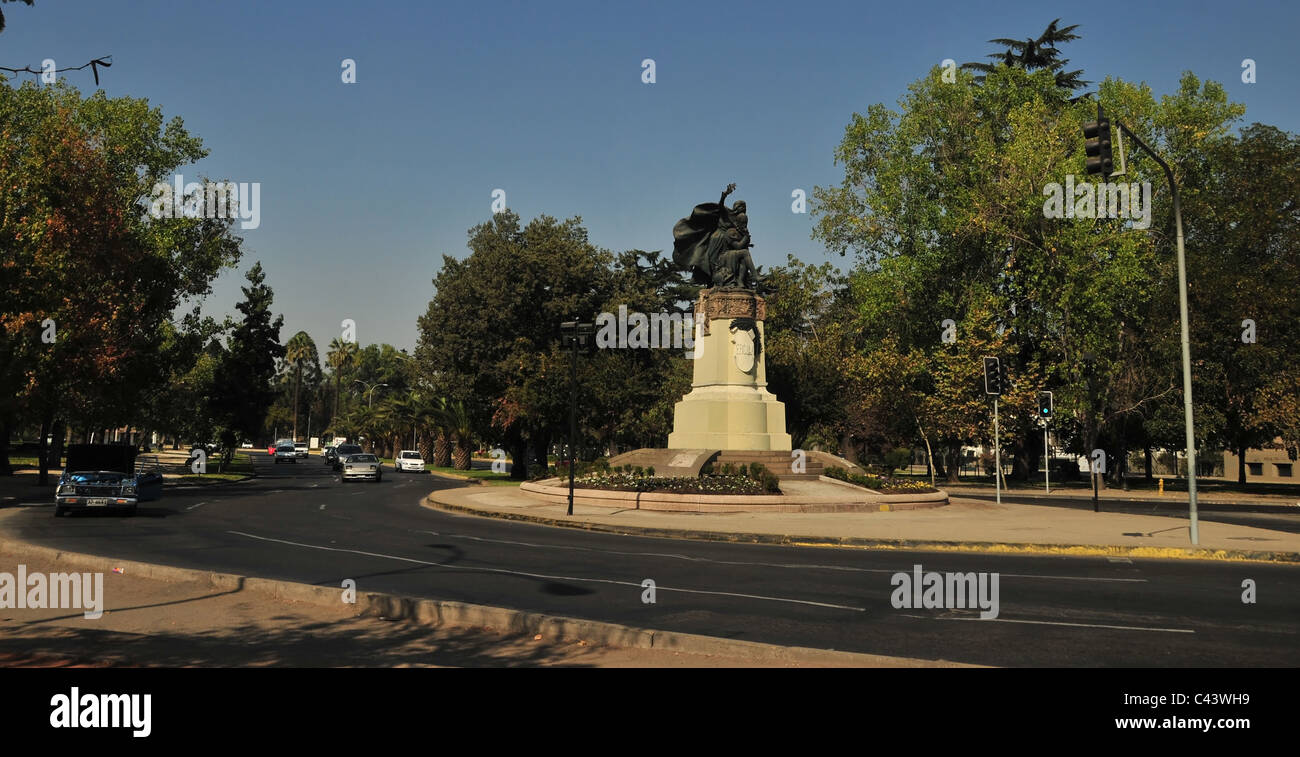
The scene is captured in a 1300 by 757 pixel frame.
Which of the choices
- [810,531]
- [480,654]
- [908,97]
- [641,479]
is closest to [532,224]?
[908,97]

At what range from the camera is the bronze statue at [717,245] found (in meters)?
33.8

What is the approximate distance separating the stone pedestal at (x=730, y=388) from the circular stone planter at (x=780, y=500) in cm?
311

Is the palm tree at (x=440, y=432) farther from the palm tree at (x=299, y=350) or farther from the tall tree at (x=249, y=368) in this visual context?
the palm tree at (x=299, y=350)

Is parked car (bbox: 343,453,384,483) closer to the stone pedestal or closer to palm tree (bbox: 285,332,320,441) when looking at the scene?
the stone pedestal

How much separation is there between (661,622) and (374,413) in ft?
267

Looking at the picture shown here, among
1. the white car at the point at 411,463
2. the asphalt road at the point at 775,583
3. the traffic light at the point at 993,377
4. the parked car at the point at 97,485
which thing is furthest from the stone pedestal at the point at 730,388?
the white car at the point at 411,463

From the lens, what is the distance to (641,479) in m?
28.1

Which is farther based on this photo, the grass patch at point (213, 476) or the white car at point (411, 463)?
the white car at point (411, 463)

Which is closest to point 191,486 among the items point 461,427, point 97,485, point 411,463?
point 97,485

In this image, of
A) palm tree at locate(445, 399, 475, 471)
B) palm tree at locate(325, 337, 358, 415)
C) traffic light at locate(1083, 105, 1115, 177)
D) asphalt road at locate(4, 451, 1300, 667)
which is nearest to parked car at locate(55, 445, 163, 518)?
asphalt road at locate(4, 451, 1300, 667)

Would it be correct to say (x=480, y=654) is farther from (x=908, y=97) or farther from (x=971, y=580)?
(x=908, y=97)

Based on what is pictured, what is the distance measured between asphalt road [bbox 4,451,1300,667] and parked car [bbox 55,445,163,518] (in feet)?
3.48

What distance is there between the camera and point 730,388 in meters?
32.3

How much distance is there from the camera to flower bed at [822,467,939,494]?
95.7 feet
